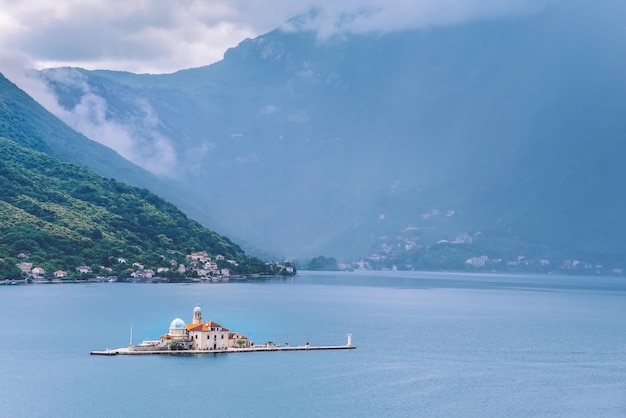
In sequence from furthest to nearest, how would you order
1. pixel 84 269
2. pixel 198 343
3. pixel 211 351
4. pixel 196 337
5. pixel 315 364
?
pixel 84 269 < pixel 196 337 < pixel 198 343 < pixel 211 351 < pixel 315 364

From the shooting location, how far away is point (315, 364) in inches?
3452

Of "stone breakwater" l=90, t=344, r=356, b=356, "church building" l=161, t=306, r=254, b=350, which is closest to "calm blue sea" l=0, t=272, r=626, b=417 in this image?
"stone breakwater" l=90, t=344, r=356, b=356

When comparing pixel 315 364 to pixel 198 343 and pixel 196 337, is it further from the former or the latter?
pixel 196 337

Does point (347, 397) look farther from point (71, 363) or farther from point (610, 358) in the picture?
point (610, 358)

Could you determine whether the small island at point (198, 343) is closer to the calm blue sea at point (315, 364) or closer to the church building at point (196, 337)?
the church building at point (196, 337)

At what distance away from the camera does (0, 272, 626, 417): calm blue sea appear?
233 feet

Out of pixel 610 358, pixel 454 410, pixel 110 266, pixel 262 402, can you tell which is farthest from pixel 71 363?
pixel 110 266

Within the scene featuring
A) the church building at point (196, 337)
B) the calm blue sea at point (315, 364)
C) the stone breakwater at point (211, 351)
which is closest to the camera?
the calm blue sea at point (315, 364)

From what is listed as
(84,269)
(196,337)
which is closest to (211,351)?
(196,337)

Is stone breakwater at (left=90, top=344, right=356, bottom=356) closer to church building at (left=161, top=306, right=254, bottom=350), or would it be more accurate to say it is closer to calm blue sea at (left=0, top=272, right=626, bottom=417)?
church building at (left=161, top=306, right=254, bottom=350)

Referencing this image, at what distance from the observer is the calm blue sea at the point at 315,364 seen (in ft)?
233

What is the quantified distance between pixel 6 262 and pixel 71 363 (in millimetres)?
93311

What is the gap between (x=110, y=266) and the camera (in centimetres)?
19362

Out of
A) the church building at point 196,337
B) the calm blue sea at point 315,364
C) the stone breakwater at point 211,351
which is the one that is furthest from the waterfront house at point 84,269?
the stone breakwater at point 211,351
